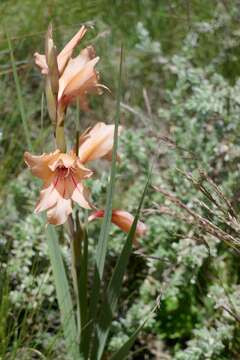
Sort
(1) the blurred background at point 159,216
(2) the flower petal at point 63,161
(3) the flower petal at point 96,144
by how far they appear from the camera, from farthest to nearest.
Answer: (1) the blurred background at point 159,216, (3) the flower petal at point 96,144, (2) the flower petal at point 63,161

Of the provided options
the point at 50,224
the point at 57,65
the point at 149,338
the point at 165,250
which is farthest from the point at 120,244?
the point at 57,65

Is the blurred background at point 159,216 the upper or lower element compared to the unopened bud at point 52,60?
lower

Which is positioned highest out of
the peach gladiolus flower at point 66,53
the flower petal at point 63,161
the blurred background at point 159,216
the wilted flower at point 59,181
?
the peach gladiolus flower at point 66,53

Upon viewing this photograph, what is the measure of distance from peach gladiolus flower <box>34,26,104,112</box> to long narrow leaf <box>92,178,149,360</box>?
0.27 meters

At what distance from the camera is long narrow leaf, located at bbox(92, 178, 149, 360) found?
1788 mm

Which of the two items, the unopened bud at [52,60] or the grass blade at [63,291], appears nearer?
the unopened bud at [52,60]

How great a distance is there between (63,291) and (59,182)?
0.28 meters

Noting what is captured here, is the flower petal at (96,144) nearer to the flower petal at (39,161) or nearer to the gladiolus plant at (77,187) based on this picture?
the gladiolus plant at (77,187)

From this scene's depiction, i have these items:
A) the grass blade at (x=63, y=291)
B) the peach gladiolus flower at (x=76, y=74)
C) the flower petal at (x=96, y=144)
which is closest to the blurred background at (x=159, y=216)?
the grass blade at (x=63, y=291)

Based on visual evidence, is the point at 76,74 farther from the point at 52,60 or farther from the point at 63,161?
the point at 63,161

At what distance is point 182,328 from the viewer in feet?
8.45

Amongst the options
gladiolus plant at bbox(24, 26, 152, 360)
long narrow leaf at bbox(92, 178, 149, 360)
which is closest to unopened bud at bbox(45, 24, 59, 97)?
gladiolus plant at bbox(24, 26, 152, 360)

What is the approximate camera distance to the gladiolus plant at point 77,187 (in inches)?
68.1

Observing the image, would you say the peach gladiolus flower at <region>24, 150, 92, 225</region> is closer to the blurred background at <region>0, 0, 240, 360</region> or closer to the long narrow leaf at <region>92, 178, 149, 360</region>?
the long narrow leaf at <region>92, 178, 149, 360</region>
